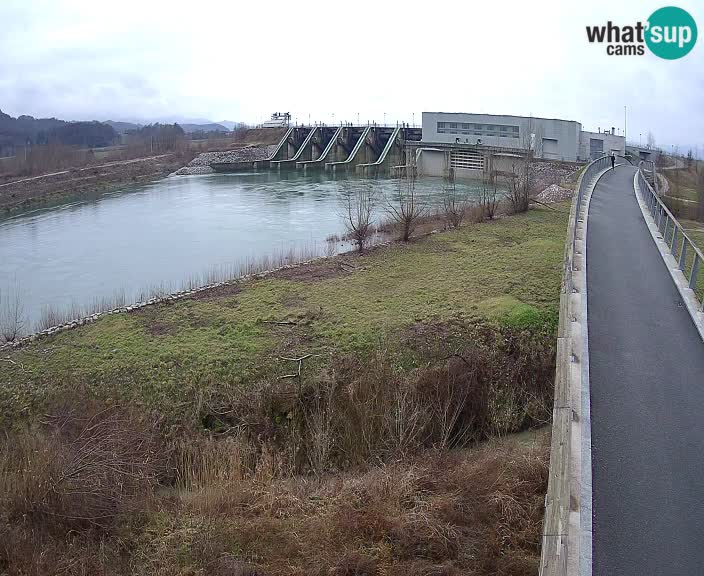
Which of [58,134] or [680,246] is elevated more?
[58,134]

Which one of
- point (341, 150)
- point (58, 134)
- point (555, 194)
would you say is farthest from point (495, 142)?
point (58, 134)

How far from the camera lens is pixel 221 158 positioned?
230 ft

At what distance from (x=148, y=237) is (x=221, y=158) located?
142ft

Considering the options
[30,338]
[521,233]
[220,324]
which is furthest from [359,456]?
[521,233]

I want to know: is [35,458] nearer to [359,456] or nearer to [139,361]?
Answer: [139,361]

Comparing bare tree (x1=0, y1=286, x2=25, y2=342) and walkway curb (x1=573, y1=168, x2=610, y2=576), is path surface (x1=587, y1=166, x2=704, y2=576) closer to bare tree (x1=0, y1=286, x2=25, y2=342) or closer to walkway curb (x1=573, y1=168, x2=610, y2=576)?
walkway curb (x1=573, y1=168, x2=610, y2=576)

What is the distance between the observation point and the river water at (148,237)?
20.1 metres

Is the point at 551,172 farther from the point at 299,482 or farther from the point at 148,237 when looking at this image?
the point at 299,482

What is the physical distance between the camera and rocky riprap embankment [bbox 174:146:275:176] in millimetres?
65375

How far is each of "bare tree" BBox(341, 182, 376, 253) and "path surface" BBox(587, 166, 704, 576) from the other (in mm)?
10307

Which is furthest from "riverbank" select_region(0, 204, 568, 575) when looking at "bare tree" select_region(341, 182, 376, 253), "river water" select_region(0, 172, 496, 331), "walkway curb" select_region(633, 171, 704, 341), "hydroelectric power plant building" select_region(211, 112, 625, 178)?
"hydroelectric power plant building" select_region(211, 112, 625, 178)

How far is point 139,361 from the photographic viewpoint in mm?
12328

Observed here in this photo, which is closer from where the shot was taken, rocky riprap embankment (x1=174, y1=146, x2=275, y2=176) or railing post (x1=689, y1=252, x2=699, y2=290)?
railing post (x1=689, y1=252, x2=699, y2=290)

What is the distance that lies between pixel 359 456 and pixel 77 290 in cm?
1359
